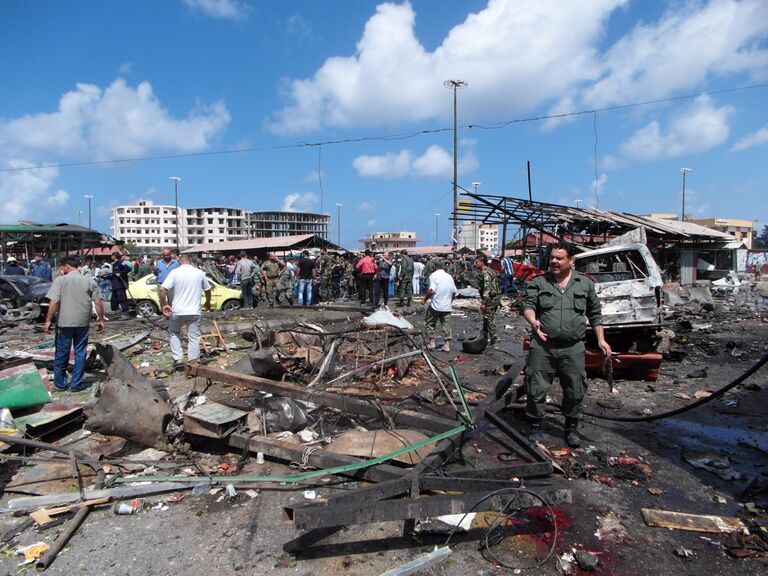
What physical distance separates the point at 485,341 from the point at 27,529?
7.33 meters

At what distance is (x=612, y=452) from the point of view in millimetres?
4344

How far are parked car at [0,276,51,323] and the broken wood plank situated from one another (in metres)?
14.0

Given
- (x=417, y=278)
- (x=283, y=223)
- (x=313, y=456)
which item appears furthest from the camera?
(x=283, y=223)

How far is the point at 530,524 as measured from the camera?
3.12 m

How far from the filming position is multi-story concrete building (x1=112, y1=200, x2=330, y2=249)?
13062 centimetres

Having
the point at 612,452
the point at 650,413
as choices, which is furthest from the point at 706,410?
the point at 612,452

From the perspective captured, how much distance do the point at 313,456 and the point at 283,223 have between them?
130977 mm

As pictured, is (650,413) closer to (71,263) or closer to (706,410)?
(706,410)

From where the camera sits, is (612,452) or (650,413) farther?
(650,413)

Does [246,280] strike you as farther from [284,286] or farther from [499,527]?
[499,527]

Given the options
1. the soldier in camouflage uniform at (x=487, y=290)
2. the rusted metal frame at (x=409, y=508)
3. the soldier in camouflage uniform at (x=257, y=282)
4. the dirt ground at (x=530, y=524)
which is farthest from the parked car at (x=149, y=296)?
the rusted metal frame at (x=409, y=508)

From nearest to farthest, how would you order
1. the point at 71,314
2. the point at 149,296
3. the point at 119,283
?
the point at 71,314 < the point at 119,283 < the point at 149,296

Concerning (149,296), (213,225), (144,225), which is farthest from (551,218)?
(144,225)

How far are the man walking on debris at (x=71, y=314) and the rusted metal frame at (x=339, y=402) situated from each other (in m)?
2.14
